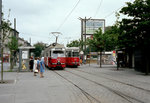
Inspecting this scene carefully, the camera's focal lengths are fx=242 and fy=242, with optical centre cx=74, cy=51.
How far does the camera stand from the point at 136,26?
2216 centimetres

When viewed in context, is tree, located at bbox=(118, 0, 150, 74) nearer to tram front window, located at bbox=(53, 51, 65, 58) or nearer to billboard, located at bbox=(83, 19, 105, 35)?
tram front window, located at bbox=(53, 51, 65, 58)

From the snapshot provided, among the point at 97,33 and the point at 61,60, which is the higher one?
the point at 97,33

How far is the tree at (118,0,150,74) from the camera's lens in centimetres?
2138

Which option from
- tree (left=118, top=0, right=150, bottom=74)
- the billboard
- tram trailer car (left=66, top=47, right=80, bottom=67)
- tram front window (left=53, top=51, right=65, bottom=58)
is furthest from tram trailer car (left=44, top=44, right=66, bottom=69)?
the billboard

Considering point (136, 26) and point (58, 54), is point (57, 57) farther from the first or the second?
point (136, 26)

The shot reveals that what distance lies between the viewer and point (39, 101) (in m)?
8.94

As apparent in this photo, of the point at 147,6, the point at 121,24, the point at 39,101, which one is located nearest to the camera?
the point at 39,101

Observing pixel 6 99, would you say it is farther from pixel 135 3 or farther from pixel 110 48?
pixel 110 48

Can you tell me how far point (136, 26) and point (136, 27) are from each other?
0.13 metres

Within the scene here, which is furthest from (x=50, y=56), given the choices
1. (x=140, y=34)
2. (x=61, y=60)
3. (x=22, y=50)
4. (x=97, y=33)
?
(x=140, y=34)

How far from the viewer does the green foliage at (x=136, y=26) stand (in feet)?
70.0

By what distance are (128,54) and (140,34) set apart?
578 inches

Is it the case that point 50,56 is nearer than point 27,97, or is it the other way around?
point 27,97

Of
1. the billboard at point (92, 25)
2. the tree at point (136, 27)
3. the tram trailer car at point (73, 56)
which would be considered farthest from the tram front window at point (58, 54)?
the billboard at point (92, 25)
